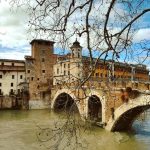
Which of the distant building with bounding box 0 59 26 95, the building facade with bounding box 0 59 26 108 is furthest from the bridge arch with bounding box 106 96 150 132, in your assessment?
the distant building with bounding box 0 59 26 95

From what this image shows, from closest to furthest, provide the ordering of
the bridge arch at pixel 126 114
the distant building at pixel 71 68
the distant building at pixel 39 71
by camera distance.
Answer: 1. the distant building at pixel 71 68
2. the bridge arch at pixel 126 114
3. the distant building at pixel 39 71

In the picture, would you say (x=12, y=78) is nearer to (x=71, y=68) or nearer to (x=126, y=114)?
(x=126, y=114)

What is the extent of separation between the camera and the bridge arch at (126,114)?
17391 mm

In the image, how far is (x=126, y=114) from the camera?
1875 cm

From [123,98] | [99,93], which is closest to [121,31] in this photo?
[123,98]

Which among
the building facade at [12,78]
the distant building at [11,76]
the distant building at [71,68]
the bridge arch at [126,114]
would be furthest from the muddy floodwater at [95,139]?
the distant building at [11,76]

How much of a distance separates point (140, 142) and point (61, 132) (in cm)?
1374

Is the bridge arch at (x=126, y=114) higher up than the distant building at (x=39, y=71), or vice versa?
the distant building at (x=39, y=71)

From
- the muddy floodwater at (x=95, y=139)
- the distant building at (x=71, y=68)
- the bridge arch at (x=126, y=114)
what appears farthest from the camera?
the bridge arch at (x=126, y=114)

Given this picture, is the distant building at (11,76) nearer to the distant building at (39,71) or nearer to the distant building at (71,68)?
the distant building at (39,71)

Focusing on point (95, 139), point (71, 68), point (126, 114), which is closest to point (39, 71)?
point (126, 114)

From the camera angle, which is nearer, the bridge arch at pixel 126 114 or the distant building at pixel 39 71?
the bridge arch at pixel 126 114

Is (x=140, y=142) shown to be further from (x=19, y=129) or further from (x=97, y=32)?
(x=97, y=32)

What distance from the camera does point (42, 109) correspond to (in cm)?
3459
